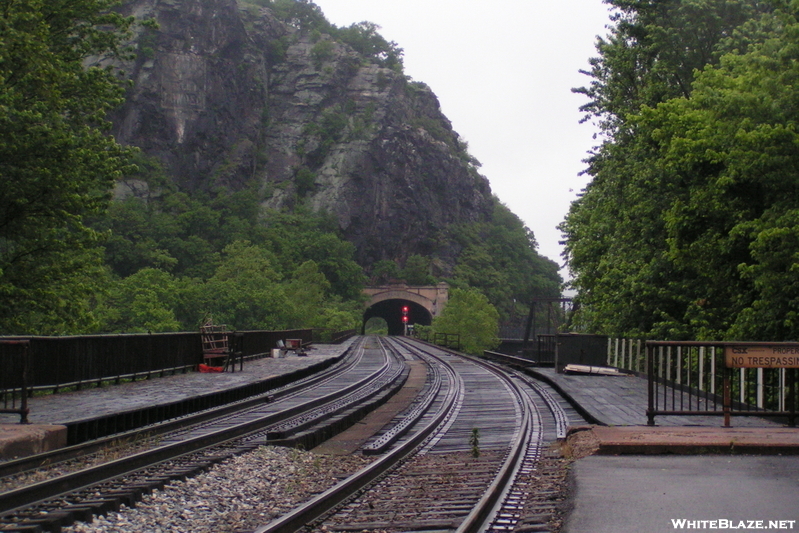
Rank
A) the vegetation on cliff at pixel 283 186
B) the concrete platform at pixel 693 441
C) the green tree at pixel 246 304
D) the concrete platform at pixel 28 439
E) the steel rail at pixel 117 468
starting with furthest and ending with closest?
the vegetation on cliff at pixel 283 186 < the green tree at pixel 246 304 < the concrete platform at pixel 28 439 < the concrete platform at pixel 693 441 < the steel rail at pixel 117 468

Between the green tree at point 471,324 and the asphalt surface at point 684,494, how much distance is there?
73620mm

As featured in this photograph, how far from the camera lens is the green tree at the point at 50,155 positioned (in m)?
21.4

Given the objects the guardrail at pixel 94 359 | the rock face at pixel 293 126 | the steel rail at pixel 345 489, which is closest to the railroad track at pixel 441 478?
the steel rail at pixel 345 489

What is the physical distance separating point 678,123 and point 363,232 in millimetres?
Answer: 105625

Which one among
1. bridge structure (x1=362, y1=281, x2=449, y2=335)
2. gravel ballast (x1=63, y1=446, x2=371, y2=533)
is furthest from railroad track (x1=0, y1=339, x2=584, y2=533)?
bridge structure (x1=362, y1=281, x2=449, y2=335)

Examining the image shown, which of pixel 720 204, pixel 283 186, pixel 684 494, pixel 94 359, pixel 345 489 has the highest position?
pixel 283 186

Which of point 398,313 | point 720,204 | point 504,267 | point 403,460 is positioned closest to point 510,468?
point 403,460

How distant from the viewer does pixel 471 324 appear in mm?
85188

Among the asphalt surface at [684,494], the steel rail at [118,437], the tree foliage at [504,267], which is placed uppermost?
the tree foliage at [504,267]

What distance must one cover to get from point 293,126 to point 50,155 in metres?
114

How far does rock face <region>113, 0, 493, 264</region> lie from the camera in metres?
114

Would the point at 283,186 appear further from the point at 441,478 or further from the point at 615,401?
the point at 441,478

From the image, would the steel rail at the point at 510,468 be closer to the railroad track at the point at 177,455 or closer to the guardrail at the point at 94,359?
the railroad track at the point at 177,455

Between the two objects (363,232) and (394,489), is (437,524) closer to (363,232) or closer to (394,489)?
(394,489)
